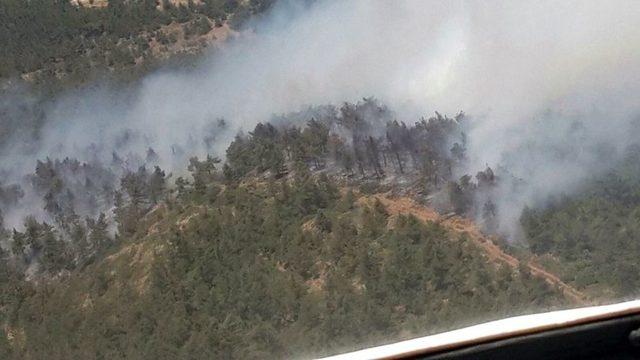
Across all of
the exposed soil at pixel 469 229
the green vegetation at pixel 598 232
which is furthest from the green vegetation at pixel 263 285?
the green vegetation at pixel 598 232

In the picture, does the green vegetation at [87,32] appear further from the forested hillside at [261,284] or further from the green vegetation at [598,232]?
the green vegetation at [598,232]

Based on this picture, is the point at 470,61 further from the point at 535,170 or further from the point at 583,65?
the point at 535,170

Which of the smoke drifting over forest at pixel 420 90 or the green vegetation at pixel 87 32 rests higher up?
the green vegetation at pixel 87 32

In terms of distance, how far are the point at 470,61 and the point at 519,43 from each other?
140cm

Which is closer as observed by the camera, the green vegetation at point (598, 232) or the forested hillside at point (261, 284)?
the forested hillside at point (261, 284)

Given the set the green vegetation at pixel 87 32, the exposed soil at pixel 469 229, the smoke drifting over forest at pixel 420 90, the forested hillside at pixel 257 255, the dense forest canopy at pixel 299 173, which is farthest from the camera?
the green vegetation at pixel 87 32

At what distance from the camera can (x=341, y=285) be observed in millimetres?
12375

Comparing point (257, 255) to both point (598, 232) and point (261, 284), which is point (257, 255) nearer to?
point (261, 284)

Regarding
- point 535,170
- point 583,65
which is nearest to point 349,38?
point 583,65

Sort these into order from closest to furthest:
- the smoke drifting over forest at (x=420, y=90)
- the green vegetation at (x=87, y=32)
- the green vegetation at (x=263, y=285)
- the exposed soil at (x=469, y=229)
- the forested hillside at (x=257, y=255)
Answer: the green vegetation at (x=263, y=285) < the forested hillside at (x=257, y=255) < the exposed soil at (x=469, y=229) < the smoke drifting over forest at (x=420, y=90) < the green vegetation at (x=87, y=32)

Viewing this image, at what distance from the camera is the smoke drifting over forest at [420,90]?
626 inches

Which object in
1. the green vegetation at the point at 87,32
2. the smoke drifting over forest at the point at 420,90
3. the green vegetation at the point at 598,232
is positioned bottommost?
the green vegetation at the point at 598,232

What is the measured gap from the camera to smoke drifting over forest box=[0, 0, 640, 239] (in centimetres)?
1590

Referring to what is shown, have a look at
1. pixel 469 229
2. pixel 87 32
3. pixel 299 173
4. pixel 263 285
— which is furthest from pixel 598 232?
pixel 87 32
